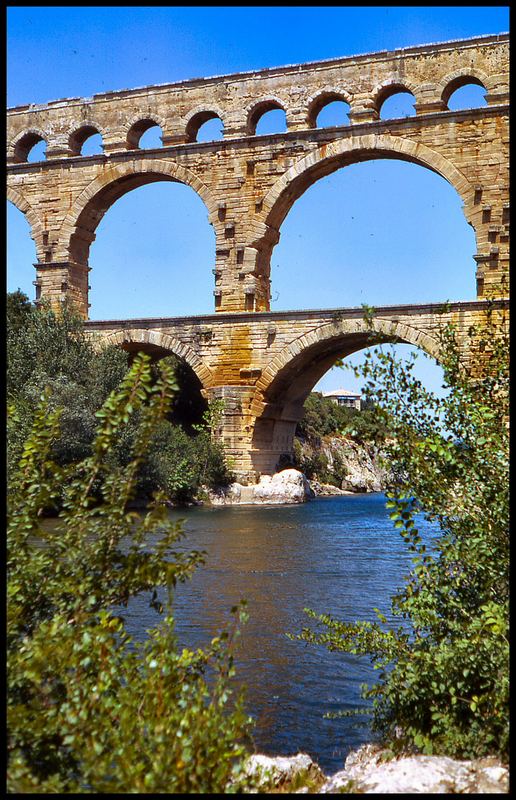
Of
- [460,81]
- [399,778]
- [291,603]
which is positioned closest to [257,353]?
[460,81]

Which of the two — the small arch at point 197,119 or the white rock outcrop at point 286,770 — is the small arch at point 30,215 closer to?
the small arch at point 197,119

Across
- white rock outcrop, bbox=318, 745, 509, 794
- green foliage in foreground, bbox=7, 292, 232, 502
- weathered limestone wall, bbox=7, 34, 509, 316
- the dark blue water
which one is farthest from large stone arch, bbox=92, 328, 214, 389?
white rock outcrop, bbox=318, 745, 509, 794

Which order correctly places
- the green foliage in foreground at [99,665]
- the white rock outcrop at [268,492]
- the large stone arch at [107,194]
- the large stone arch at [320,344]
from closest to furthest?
the green foliage in foreground at [99,665]
the large stone arch at [320,344]
the white rock outcrop at [268,492]
the large stone arch at [107,194]

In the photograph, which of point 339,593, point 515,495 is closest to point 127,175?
point 339,593

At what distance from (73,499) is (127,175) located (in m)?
23.5

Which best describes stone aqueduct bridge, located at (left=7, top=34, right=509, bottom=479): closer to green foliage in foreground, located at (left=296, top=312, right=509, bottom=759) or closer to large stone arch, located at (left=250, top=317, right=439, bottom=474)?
large stone arch, located at (left=250, top=317, right=439, bottom=474)

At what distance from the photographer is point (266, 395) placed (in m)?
24.4

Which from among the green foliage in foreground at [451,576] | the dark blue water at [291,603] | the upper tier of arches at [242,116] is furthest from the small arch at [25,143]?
the green foliage in foreground at [451,576]

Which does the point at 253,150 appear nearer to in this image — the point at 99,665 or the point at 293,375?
the point at 293,375

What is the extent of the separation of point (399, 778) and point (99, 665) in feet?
4.64

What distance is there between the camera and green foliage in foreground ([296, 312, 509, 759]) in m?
4.68

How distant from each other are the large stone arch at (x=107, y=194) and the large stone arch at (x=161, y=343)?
332cm

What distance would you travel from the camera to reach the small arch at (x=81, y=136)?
27375 millimetres

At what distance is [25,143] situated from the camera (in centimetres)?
2864
